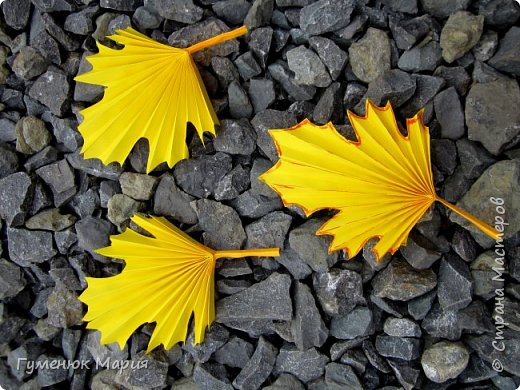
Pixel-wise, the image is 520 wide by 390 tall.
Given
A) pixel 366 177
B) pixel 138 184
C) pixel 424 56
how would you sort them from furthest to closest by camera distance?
1. pixel 138 184
2. pixel 424 56
3. pixel 366 177

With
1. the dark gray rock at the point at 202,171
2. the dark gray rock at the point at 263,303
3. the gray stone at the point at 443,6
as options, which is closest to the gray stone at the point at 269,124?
the dark gray rock at the point at 202,171

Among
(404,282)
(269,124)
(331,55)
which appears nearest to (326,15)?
(331,55)

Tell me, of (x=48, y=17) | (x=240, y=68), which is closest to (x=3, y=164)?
(x=48, y=17)

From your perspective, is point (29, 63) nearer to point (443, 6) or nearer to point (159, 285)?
point (159, 285)

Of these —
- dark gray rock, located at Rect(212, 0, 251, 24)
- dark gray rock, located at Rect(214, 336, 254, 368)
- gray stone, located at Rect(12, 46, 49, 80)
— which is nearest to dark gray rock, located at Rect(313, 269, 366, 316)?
dark gray rock, located at Rect(214, 336, 254, 368)

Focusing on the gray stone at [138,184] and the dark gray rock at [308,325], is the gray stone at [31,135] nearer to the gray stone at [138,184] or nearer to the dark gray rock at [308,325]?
the gray stone at [138,184]

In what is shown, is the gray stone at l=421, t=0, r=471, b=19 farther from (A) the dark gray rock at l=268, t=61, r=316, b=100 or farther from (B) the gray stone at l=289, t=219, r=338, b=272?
(B) the gray stone at l=289, t=219, r=338, b=272
